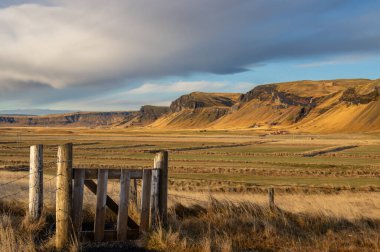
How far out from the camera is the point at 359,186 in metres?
26.6

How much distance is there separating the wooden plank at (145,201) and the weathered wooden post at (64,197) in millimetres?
1366

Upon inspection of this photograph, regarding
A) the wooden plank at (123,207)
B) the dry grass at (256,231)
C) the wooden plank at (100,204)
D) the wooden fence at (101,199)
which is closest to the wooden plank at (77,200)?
the wooden fence at (101,199)

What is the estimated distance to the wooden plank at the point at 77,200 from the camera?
8.03 m

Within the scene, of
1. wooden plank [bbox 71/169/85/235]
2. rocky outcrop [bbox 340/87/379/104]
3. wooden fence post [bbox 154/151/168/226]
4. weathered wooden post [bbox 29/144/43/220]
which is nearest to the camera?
wooden plank [bbox 71/169/85/235]

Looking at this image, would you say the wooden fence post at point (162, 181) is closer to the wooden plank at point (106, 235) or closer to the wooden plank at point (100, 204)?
the wooden plank at point (106, 235)

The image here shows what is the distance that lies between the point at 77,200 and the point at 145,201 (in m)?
1.30

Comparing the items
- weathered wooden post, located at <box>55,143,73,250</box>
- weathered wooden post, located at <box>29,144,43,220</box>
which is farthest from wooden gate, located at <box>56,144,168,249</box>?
weathered wooden post, located at <box>29,144,43,220</box>

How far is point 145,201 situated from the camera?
8.58m

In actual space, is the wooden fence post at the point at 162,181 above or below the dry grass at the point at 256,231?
above

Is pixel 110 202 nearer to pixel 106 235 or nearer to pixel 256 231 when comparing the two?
pixel 106 235

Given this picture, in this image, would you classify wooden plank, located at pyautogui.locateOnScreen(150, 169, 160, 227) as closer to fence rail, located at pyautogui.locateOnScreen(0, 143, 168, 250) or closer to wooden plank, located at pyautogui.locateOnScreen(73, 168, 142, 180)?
fence rail, located at pyautogui.locateOnScreen(0, 143, 168, 250)

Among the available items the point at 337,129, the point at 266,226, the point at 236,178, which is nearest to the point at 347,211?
the point at 266,226

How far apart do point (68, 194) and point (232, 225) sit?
3618mm

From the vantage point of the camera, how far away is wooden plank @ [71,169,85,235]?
8031 mm
